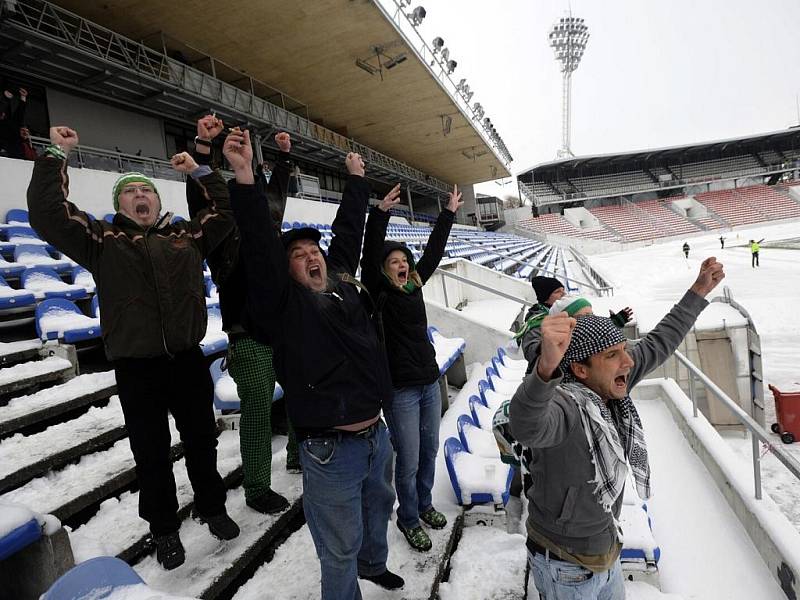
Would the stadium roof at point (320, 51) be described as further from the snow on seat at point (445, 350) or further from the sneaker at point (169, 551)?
the sneaker at point (169, 551)

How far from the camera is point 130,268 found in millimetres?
1693

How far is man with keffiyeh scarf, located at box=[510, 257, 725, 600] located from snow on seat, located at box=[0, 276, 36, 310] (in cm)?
359

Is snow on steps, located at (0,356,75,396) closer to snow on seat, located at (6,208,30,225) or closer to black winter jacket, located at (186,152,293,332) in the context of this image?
black winter jacket, located at (186,152,293,332)

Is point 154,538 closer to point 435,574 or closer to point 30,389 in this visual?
point 435,574

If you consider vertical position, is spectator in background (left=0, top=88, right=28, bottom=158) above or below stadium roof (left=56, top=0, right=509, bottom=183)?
below

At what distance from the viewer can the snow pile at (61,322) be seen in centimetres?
286

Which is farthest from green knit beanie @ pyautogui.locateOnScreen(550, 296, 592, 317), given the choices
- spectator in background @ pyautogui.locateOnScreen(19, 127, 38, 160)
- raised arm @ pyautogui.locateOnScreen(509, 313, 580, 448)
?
spectator in background @ pyautogui.locateOnScreen(19, 127, 38, 160)

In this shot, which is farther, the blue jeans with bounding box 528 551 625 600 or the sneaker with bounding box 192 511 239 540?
the sneaker with bounding box 192 511 239 540

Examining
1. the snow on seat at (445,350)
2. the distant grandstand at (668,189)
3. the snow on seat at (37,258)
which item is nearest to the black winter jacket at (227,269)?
the snow on seat at (445,350)

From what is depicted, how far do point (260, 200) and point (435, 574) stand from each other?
1.70 m

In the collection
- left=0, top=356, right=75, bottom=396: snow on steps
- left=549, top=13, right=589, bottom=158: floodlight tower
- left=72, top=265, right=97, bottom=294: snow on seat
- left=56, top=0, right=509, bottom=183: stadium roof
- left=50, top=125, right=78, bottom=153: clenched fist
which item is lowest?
left=0, top=356, right=75, bottom=396: snow on steps

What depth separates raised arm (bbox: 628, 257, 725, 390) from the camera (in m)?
1.64

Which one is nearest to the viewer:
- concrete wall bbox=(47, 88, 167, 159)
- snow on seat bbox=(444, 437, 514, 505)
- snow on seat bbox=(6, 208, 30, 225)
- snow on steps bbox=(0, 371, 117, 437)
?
snow on steps bbox=(0, 371, 117, 437)

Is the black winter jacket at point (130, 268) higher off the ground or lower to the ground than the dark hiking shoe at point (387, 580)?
higher
